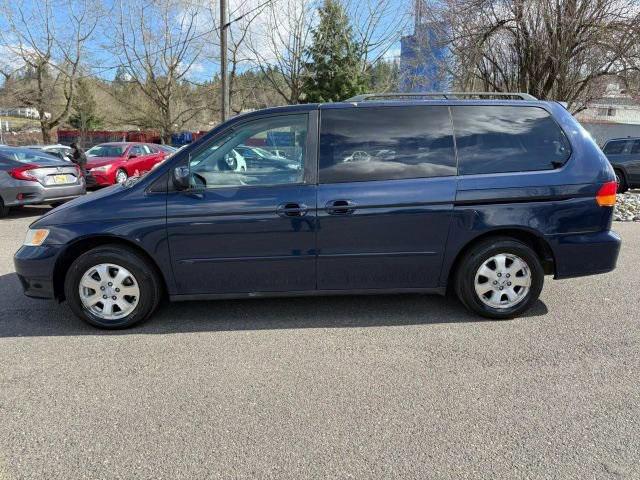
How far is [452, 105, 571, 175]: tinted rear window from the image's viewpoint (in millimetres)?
3859

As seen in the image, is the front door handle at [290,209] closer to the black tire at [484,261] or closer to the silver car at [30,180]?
the black tire at [484,261]

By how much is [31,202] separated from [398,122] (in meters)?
7.80

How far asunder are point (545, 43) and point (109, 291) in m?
11.8

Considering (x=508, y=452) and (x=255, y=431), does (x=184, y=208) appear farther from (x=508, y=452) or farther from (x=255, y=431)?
(x=508, y=452)

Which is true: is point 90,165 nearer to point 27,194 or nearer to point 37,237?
point 27,194

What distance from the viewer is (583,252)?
396 centimetres

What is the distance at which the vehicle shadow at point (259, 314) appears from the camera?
388cm

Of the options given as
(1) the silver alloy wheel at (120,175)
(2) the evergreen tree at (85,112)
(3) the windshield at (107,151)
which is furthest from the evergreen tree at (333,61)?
(2) the evergreen tree at (85,112)

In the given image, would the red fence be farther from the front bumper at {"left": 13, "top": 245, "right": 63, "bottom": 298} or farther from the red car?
the front bumper at {"left": 13, "top": 245, "right": 63, "bottom": 298}

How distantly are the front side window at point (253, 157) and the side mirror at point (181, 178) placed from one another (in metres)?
0.07

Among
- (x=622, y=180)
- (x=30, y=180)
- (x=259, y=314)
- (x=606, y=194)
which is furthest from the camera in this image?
(x=622, y=180)

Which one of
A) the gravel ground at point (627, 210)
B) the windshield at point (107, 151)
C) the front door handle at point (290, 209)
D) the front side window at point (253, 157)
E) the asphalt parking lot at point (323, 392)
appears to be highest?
the windshield at point (107, 151)

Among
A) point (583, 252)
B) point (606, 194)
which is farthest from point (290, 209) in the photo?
point (606, 194)

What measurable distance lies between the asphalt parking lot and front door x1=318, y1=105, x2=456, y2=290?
0.55 meters
